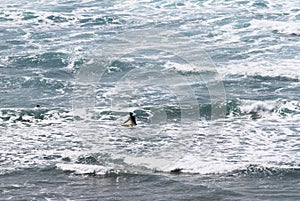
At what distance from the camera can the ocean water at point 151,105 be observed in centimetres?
1975

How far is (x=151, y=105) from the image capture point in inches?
1121

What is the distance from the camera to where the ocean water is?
19.8 m

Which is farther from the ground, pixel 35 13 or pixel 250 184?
pixel 35 13

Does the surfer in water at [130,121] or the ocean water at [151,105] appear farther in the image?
the surfer in water at [130,121]

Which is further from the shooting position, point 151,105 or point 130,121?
point 151,105

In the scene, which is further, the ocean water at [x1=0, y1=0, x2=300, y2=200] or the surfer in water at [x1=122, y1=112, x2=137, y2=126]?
the surfer in water at [x1=122, y1=112, x2=137, y2=126]

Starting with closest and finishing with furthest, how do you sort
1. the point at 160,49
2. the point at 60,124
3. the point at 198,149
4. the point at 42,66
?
the point at 198,149 < the point at 60,124 < the point at 42,66 < the point at 160,49

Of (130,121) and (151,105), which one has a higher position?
(151,105)

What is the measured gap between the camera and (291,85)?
1220 inches

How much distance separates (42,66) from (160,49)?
759 centimetres

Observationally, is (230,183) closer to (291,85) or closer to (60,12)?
(291,85)

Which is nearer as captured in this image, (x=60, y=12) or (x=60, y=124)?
(x=60, y=124)

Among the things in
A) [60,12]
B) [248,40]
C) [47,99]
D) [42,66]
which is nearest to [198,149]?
[47,99]

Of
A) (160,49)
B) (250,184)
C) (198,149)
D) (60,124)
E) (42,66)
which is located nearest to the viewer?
(250,184)
